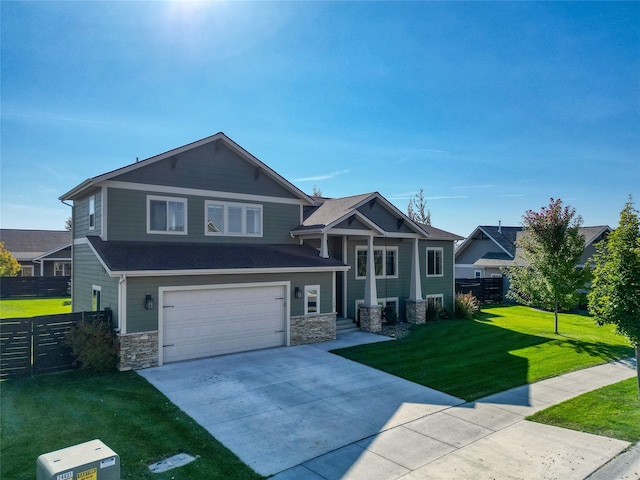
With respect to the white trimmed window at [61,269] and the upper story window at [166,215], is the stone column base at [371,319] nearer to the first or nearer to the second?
the upper story window at [166,215]

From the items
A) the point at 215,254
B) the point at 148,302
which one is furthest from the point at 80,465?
the point at 215,254

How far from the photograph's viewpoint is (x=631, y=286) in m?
9.11

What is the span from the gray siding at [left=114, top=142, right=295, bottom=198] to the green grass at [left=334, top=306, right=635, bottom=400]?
729cm

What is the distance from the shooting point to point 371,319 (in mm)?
17234

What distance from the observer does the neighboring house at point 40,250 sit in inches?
1296

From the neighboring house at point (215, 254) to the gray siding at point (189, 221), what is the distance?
0.04 meters

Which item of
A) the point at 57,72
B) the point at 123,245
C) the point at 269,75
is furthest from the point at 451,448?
the point at 57,72

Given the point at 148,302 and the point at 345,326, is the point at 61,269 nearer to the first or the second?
the point at 148,302

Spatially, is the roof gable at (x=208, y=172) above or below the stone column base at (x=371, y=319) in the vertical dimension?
above

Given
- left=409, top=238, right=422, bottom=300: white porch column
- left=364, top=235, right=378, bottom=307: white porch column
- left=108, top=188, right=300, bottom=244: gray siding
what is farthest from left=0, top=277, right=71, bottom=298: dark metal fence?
left=409, top=238, right=422, bottom=300: white porch column

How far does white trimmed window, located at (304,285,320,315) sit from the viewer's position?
1497 centimetres

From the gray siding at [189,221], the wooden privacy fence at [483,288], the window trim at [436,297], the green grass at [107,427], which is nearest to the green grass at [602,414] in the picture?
the green grass at [107,427]

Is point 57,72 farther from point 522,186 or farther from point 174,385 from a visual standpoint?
point 522,186

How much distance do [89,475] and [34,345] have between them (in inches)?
294
